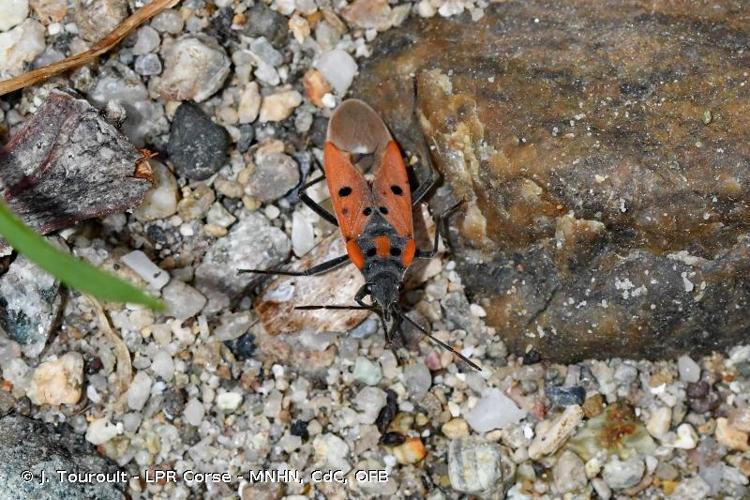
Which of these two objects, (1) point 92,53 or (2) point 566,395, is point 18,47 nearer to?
(1) point 92,53

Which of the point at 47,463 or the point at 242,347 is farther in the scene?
the point at 242,347

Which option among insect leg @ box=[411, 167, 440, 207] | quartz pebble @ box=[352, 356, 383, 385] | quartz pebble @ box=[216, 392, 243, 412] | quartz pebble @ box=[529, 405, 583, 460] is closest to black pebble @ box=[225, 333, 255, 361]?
quartz pebble @ box=[216, 392, 243, 412]

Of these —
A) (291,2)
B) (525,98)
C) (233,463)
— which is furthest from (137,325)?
(525,98)

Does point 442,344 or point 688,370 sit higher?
point 442,344

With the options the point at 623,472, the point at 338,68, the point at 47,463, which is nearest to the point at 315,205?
the point at 338,68

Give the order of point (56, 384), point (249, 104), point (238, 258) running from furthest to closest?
point (249, 104)
point (238, 258)
point (56, 384)

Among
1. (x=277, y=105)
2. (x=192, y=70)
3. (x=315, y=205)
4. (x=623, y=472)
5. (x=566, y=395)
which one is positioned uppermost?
(x=192, y=70)

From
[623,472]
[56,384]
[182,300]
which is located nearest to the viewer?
[56,384]
